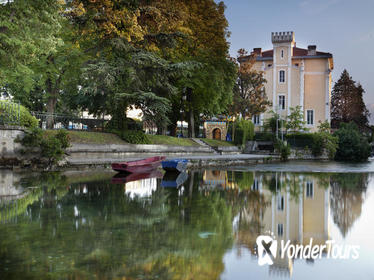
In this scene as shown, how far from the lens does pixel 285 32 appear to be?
5316cm

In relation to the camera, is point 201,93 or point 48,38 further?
point 201,93

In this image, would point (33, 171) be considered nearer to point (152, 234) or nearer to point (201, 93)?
point (152, 234)

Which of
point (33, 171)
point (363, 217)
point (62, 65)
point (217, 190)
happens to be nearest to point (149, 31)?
point (62, 65)

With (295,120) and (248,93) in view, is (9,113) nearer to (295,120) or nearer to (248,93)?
(248,93)

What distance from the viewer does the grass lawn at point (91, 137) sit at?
23719mm

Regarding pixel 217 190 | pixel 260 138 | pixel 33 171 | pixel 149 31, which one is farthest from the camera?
pixel 260 138

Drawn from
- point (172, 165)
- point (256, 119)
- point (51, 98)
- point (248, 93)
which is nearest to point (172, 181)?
point (172, 165)

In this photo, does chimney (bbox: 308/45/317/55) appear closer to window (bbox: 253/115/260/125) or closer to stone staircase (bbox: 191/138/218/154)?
window (bbox: 253/115/260/125)

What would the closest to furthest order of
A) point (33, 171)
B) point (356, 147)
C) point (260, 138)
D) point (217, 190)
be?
point (217, 190) → point (33, 171) → point (356, 147) → point (260, 138)

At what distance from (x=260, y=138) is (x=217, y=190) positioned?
37950 millimetres

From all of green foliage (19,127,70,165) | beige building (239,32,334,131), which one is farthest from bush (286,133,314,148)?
green foliage (19,127,70,165)

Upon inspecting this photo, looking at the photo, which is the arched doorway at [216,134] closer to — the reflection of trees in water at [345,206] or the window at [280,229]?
the reflection of trees in water at [345,206]

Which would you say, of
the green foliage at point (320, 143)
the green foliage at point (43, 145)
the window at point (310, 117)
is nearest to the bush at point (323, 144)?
the green foliage at point (320, 143)

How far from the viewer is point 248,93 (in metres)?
49.8
